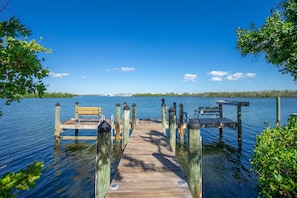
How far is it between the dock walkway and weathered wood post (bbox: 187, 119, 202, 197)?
193mm

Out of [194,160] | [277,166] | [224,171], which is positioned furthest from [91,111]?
[277,166]

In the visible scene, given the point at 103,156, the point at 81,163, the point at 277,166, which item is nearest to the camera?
the point at 277,166

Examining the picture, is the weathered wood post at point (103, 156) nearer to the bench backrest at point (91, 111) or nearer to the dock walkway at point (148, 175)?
the dock walkway at point (148, 175)

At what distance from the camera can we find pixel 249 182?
789 cm

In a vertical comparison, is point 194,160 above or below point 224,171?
above

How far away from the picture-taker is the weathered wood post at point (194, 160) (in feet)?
13.2

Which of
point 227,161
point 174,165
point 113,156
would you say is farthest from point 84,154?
point 227,161

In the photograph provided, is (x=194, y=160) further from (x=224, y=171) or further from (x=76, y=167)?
(x=76, y=167)

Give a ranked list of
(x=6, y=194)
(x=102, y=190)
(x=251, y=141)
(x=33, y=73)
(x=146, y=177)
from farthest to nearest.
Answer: (x=251, y=141) < (x=146, y=177) < (x=102, y=190) < (x=33, y=73) < (x=6, y=194)

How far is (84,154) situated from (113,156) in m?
1.96

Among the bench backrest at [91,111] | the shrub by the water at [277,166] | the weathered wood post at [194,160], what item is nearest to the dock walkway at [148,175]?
the weathered wood post at [194,160]

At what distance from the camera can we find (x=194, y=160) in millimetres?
4082

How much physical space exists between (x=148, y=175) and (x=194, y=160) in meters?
1.39

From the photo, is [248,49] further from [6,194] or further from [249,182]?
[6,194]
